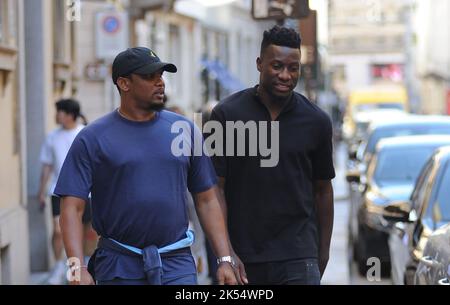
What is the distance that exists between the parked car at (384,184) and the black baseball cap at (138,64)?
7.20 metres

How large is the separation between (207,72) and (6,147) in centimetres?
2281

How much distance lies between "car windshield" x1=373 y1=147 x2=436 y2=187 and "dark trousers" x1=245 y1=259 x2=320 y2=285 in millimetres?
8225

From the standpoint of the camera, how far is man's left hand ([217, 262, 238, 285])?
19.5ft

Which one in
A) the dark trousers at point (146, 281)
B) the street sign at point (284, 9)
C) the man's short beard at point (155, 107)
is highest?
the street sign at point (284, 9)

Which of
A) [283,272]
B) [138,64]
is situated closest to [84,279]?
[138,64]

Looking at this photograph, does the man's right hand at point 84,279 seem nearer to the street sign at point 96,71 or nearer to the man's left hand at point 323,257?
the man's left hand at point 323,257

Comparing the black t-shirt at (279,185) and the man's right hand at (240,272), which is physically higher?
the black t-shirt at (279,185)

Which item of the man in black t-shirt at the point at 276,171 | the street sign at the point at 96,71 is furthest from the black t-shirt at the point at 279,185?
the street sign at the point at 96,71

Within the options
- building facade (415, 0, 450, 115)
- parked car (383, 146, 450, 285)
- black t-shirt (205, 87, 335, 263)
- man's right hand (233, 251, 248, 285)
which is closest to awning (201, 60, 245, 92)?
parked car (383, 146, 450, 285)

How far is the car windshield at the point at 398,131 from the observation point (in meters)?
17.8

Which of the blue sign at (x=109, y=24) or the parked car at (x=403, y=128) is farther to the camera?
the parked car at (x=403, y=128)

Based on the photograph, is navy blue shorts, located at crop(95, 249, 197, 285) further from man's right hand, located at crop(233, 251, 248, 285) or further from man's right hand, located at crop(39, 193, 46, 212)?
man's right hand, located at crop(39, 193, 46, 212)

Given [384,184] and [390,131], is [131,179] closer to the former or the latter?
[384,184]
